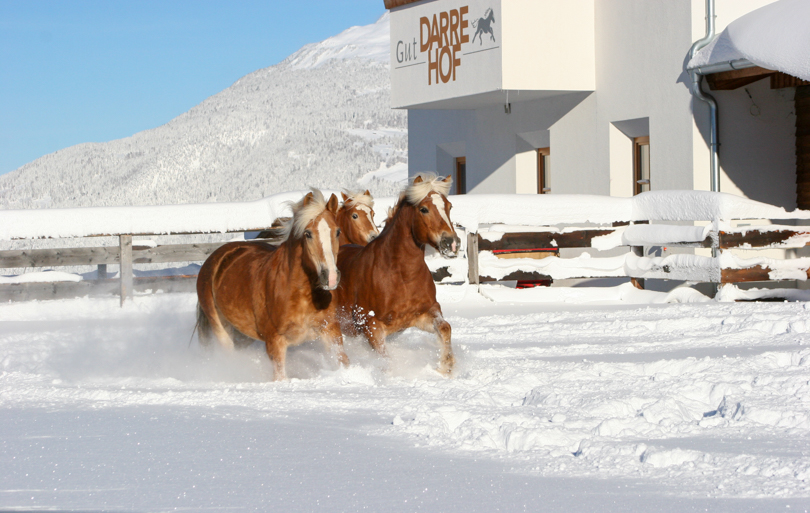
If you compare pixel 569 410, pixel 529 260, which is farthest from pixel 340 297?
pixel 529 260

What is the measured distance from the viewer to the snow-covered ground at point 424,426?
3.12 metres

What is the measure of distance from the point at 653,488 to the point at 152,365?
16.6 ft

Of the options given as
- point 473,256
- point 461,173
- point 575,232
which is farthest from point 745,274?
point 461,173

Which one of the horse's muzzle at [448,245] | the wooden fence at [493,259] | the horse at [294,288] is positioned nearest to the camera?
the horse at [294,288]

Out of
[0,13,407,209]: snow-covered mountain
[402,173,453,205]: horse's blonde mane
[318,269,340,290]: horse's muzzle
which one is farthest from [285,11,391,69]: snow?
[318,269,340,290]: horse's muzzle

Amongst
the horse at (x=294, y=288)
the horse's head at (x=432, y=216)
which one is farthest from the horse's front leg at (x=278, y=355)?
the horse's head at (x=432, y=216)

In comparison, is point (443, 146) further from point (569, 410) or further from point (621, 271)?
point (569, 410)

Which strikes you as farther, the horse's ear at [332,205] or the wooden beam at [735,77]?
the wooden beam at [735,77]

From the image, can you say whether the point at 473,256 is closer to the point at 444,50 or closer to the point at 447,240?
the point at 444,50

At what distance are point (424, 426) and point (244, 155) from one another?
80915 millimetres

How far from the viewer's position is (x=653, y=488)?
3.18m

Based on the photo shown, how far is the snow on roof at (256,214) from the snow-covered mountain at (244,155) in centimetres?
5432

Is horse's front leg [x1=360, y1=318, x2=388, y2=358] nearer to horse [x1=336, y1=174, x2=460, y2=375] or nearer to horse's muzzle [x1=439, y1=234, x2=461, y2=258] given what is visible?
horse [x1=336, y1=174, x2=460, y2=375]

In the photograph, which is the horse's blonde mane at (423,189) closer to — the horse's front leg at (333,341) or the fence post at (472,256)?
the horse's front leg at (333,341)
